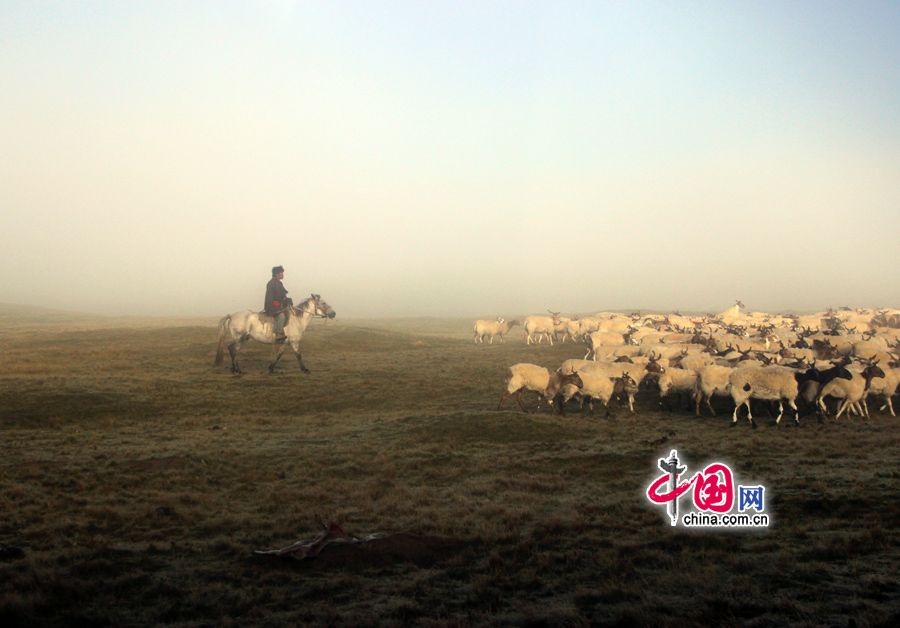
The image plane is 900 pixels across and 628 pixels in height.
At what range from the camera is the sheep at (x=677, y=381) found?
75.5ft

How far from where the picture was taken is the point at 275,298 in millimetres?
31156

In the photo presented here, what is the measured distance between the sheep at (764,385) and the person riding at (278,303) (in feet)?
67.0

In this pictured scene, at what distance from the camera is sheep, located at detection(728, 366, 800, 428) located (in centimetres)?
2025

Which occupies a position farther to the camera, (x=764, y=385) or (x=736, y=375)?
(x=736, y=375)

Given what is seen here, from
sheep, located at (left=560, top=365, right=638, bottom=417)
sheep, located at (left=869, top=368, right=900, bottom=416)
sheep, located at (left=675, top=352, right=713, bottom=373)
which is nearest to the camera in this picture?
sheep, located at (left=869, top=368, right=900, bottom=416)

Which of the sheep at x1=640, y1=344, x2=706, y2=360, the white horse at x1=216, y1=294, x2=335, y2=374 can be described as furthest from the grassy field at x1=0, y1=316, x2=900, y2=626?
the white horse at x1=216, y1=294, x2=335, y2=374

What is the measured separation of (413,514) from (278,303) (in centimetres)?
2087

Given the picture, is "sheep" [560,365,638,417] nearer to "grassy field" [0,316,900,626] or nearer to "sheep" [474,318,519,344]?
"grassy field" [0,316,900,626]

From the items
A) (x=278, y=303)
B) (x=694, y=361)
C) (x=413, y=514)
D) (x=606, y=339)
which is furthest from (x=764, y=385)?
(x=278, y=303)

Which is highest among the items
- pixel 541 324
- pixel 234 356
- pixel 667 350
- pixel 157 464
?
pixel 541 324

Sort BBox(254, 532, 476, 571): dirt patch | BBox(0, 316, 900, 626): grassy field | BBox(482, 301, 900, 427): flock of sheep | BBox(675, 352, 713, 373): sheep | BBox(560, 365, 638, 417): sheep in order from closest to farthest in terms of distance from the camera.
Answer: BBox(0, 316, 900, 626): grassy field
BBox(254, 532, 476, 571): dirt patch
BBox(482, 301, 900, 427): flock of sheep
BBox(560, 365, 638, 417): sheep
BBox(675, 352, 713, 373): sheep

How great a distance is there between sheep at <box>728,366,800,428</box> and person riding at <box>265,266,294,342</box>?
2042cm

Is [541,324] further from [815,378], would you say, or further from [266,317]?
[815,378]

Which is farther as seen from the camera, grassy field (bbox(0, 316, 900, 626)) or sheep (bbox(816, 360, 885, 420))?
sheep (bbox(816, 360, 885, 420))
